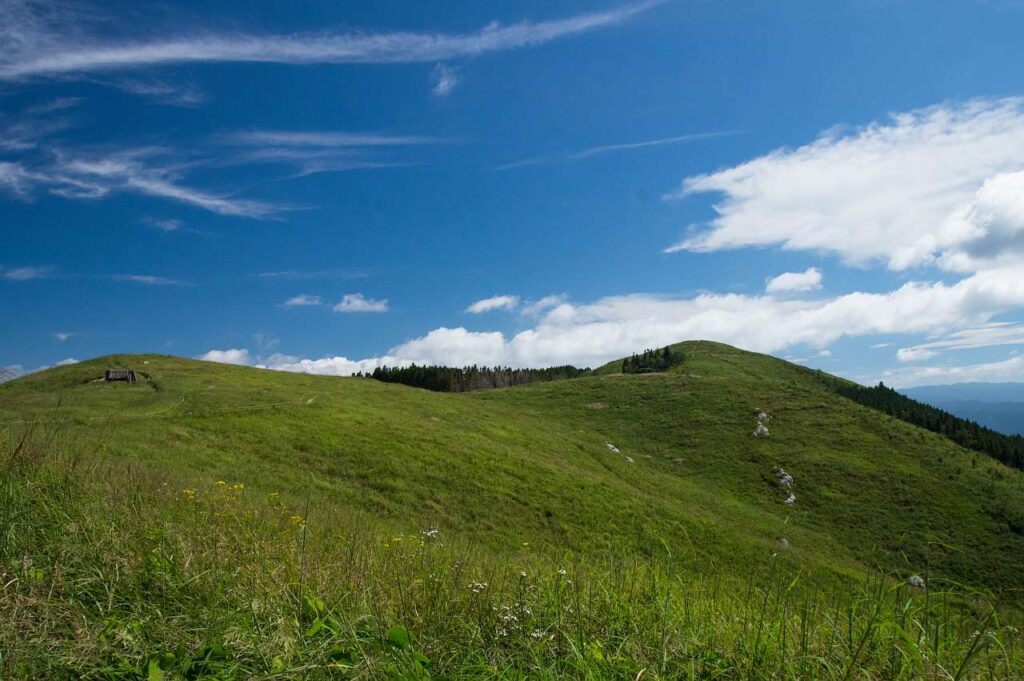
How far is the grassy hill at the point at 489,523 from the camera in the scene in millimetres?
4262

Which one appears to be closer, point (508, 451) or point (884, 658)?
point (884, 658)

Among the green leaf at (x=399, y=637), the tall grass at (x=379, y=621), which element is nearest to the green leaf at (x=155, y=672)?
the tall grass at (x=379, y=621)

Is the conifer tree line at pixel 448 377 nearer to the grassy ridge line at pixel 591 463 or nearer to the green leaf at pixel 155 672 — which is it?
the grassy ridge line at pixel 591 463

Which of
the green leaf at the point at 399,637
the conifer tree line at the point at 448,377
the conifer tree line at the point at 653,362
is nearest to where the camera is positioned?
the green leaf at the point at 399,637

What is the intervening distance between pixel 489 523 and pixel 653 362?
116672 mm

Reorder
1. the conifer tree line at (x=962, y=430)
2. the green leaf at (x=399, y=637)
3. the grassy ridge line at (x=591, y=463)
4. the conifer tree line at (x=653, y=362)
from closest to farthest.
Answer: the green leaf at (x=399, y=637) → the grassy ridge line at (x=591, y=463) → the conifer tree line at (x=962, y=430) → the conifer tree line at (x=653, y=362)

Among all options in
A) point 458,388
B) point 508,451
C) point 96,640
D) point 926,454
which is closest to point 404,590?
point 96,640

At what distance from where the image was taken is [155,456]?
872 inches

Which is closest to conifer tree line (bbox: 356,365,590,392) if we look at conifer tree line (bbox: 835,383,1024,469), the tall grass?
conifer tree line (bbox: 835,383,1024,469)

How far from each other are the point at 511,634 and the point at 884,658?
2826 mm

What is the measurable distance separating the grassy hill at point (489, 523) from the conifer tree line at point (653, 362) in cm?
3597

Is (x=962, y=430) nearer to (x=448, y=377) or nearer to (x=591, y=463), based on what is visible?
(x=591, y=463)

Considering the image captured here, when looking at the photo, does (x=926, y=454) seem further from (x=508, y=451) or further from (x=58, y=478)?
(x=58, y=478)

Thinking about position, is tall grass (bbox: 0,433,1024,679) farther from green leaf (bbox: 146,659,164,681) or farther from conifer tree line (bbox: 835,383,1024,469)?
conifer tree line (bbox: 835,383,1024,469)
